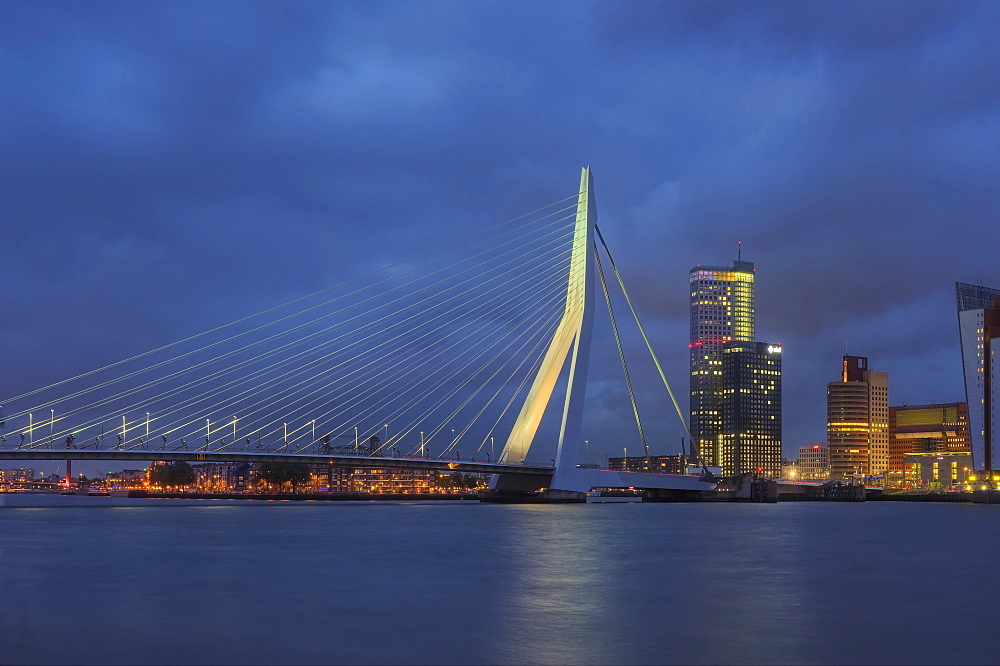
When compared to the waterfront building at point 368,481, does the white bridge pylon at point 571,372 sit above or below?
above

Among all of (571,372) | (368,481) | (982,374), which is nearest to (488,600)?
(571,372)

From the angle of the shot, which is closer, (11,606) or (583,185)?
(11,606)

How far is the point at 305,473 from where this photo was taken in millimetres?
161500

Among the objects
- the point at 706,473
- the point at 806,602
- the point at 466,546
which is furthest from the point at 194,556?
the point at 706,473

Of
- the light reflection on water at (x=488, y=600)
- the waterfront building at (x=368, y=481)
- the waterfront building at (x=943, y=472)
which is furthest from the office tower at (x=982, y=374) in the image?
the light reflection on water at (x=488, y=600)

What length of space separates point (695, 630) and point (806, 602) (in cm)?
501

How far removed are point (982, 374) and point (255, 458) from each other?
376ft

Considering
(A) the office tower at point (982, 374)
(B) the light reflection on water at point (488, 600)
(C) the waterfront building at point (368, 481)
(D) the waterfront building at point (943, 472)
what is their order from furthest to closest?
(C) the waterfront building at point (368, 481) → (D) the waterfront building at point (943, 472) → (A) the office tower at point (982, 374) → (B) the light reflection on water at point (488, 600)

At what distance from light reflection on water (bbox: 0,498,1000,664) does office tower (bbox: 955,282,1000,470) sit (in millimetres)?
116071

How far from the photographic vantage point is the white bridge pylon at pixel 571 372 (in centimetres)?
6200

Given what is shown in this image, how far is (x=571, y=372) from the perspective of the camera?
61.1 m

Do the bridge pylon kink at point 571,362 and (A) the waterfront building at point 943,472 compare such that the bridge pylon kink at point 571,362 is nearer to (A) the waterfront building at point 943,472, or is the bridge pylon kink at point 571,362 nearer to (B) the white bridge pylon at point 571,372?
(B) the white bridge pylon at point 571,372

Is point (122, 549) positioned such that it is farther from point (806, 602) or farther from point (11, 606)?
point (806, 602)

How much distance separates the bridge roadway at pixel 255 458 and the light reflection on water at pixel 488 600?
857 inches
